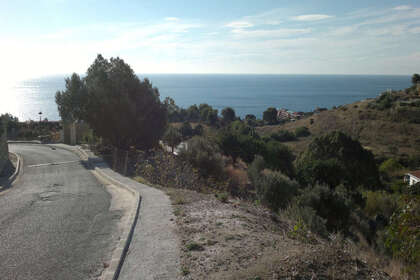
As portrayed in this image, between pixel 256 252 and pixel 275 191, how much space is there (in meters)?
6.30

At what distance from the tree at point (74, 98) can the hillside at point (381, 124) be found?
94.5 feet

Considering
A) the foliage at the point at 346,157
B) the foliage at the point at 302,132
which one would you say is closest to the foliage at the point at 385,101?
the foliage at the point at 302,132

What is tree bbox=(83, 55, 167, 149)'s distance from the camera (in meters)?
21.6

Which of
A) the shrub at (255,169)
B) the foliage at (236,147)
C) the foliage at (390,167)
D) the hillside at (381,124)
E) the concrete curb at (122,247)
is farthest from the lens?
the hillside at (381,124)

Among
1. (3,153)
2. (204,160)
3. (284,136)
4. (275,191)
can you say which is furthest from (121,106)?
(284,136)

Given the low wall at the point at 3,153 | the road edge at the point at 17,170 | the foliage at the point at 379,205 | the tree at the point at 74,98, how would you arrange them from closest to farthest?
the foliage at the point at 379,205
the road edge at the point at 17,170
the low wall at the point at 3,153
the tree at the point at 74,98

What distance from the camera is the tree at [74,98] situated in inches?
914

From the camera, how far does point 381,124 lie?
51.1 m

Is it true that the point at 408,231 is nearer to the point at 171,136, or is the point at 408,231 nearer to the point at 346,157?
the point at 171,136

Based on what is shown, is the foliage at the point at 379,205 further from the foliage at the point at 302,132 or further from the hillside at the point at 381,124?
the foliage at the point at 302,132

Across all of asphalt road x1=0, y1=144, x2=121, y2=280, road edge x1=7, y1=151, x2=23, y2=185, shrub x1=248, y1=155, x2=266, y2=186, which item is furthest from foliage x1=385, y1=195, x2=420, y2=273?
road edge x1=7, y1=151, x2=23, y2=185

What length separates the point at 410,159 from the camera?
38094 millimetres

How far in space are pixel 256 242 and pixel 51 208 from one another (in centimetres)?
656

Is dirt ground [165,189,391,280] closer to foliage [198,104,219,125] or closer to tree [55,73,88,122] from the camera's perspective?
tree [55,73,88,122]
